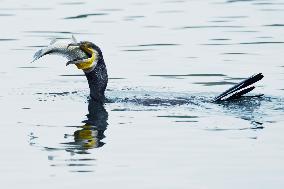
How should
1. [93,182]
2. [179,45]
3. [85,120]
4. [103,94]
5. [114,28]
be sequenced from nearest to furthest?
[93,182], [85,120], [103,94], [179,45], [114,28]

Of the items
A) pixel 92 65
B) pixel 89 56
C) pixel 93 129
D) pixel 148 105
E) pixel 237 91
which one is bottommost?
pixel 148 105

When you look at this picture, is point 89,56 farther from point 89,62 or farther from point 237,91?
point 237,91

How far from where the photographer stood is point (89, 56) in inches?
542

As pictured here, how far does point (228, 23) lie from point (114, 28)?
89.2 inches

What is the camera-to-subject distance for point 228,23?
2228 cm

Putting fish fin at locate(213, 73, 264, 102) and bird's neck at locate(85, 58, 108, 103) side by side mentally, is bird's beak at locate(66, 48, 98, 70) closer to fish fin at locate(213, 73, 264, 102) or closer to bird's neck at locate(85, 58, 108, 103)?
bird's neck at locate(85, 58, 108, 103)

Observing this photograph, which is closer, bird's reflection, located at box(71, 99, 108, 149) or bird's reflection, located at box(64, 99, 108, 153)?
bird's reflection, located at box(64, 99, 108, 153)

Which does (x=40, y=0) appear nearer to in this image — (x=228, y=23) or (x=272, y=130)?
(x=228, y=23)

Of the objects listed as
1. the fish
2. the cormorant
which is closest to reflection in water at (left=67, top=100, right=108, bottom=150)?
the cormorant

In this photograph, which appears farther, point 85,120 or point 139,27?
point 139,27

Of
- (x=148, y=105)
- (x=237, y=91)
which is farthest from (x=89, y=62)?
(x=237, y=91)

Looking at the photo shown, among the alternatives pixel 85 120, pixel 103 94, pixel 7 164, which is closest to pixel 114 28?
pixel 103 94

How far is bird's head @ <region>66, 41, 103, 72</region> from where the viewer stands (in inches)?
535

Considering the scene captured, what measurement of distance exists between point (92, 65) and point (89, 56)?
150mm
